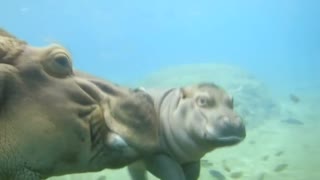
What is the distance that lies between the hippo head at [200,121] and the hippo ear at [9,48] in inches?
89.0

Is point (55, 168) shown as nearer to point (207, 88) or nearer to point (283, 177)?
point (207, 88)

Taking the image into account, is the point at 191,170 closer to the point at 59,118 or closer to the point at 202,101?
the point at 202,101

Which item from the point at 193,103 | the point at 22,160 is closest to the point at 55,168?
the point at 22,160

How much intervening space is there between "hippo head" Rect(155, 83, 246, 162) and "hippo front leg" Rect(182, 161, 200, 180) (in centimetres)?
15

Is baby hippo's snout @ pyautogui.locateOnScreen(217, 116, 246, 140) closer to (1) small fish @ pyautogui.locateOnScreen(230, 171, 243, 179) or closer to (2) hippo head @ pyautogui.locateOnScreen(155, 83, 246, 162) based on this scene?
(2) hippo head @ pyautogui.locateOnScreen(155, 83, 246, 162)

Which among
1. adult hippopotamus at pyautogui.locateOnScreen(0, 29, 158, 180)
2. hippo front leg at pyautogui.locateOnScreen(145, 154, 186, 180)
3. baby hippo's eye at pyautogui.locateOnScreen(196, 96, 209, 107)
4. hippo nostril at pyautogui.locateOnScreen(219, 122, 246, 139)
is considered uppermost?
adult hippopotamus at pyautogui.locateOnScreen(0, 29, 158, 180)

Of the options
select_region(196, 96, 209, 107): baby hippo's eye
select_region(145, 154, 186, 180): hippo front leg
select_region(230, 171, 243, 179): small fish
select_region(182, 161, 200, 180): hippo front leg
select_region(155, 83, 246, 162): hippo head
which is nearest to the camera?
select_region(145, 154, 186, 180): hippo front leg

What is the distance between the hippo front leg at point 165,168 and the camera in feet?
15.4

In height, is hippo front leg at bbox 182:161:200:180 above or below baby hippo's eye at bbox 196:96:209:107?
below

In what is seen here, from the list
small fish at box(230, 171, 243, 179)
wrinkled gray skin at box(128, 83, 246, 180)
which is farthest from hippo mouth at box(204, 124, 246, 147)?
small fish at box(230, 171, 243, 179)

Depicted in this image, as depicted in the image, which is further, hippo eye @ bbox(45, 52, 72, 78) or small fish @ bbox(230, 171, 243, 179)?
small fish @ bbox(230, 171, 243, 179)

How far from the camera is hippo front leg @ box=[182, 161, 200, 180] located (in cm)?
508

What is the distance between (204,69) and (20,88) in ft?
76.6

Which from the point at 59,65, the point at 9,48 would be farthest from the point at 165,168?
the point at 9,48
